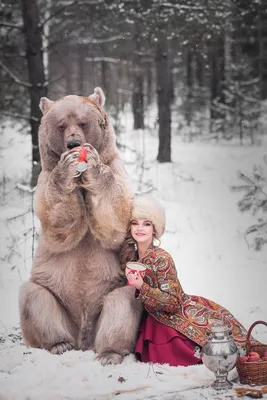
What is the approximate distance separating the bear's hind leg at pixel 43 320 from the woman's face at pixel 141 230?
675 mm

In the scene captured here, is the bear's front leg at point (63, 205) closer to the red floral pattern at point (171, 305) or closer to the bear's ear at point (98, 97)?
the red floral pattern at point (171, 305)

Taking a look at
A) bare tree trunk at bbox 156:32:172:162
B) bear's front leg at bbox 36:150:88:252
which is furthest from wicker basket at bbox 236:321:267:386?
bare tree trunk at bbox 156:32:172:162

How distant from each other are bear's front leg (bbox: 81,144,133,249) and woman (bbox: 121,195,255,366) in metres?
0.09

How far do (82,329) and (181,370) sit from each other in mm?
734

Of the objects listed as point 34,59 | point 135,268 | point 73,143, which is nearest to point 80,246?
point 135,268

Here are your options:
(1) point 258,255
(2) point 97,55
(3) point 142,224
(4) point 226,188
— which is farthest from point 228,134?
(3) point 142,224

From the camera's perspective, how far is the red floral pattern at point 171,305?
3.61m

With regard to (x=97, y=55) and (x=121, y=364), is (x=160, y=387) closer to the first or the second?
(x=121, y=364)

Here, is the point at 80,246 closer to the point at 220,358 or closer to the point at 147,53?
the point at 220,358

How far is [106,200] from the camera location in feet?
12.3

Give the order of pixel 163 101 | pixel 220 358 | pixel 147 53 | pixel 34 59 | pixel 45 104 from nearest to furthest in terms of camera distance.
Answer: pixel 220 358
pixel 45 104
pixel 34 59
pixel 163 101
pixel 147 53

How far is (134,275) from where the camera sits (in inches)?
141

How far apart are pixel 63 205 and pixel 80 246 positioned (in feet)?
1.24

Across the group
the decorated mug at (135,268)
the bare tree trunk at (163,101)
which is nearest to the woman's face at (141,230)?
the decorated mug at (135,268)
